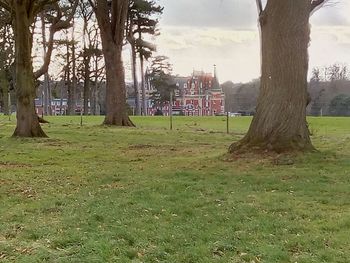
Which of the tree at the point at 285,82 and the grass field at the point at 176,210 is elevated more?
the tree at the point at 285,82

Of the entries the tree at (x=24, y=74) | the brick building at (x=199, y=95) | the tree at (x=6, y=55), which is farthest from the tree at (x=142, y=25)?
the brick building at (x=199, y=95)

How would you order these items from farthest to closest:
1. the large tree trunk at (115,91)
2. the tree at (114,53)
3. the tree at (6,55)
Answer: the tree at (6,55)
the large tree trunk at (115,91)
the tree at (114,53)

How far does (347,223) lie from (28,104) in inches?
509

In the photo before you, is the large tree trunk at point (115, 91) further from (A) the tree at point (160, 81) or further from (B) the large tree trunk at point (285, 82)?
(A) the tree at point (160, 81)

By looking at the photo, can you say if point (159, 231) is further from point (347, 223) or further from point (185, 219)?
point (347, 223)

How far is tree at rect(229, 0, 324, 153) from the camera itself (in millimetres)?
10633

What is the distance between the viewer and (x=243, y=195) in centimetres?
716

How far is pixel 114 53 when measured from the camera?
25109mm

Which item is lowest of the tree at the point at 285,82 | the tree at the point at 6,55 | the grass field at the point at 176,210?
the grass field at the point at 176,210

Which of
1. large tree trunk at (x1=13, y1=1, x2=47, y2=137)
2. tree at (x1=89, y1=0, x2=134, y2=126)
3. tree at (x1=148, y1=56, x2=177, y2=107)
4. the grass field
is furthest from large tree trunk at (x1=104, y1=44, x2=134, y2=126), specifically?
tree at (x1=148, y1=56, x2=177, y2=107)

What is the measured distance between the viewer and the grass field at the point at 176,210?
4695 mm

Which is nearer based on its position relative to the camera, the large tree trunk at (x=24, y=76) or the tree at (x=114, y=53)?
the large tree trunk at (x=24, y=76)

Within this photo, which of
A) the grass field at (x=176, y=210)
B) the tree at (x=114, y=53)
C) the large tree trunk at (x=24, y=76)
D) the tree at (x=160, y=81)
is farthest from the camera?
the tree at (x=160, y=81)

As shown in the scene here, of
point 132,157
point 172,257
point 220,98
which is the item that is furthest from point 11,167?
point 220,98
